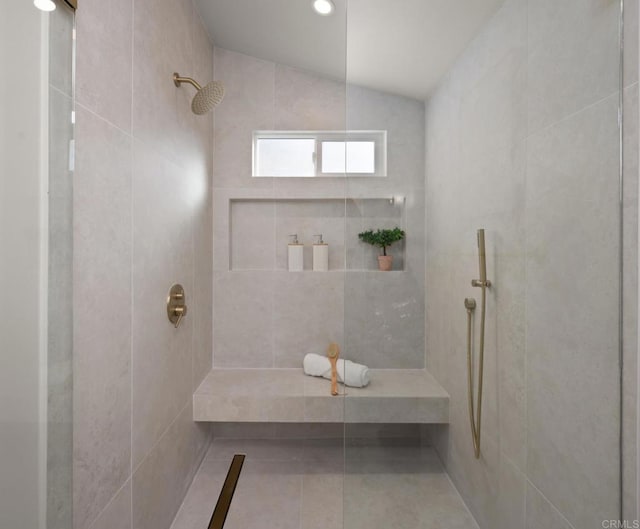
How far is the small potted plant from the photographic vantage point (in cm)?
94

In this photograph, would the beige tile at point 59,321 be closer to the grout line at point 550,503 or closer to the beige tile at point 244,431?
the grout line at point 550,503

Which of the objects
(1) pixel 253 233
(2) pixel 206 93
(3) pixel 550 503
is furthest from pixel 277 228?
(3) pixel 550 503

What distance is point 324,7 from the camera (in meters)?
1.52

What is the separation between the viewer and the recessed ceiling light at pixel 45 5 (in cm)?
49

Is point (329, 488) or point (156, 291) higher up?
point (156, 291)

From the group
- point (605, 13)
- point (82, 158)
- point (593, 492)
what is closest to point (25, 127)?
point (82, 158)

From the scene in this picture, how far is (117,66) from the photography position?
0.97 meters

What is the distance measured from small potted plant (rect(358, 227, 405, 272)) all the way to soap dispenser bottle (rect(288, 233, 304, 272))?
42.9 inches

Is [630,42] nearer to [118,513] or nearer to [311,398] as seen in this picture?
[311,398]

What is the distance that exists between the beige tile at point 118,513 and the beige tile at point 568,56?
1498 mm

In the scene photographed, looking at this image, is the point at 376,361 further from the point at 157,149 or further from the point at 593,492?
the point at 157,149

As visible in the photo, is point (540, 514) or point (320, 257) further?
point (320, 257)

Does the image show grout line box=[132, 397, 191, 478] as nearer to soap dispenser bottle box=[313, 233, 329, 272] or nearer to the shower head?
soap dispenser bottle box=[313, 233, 329, 272]

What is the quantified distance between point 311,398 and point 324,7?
1.83m
